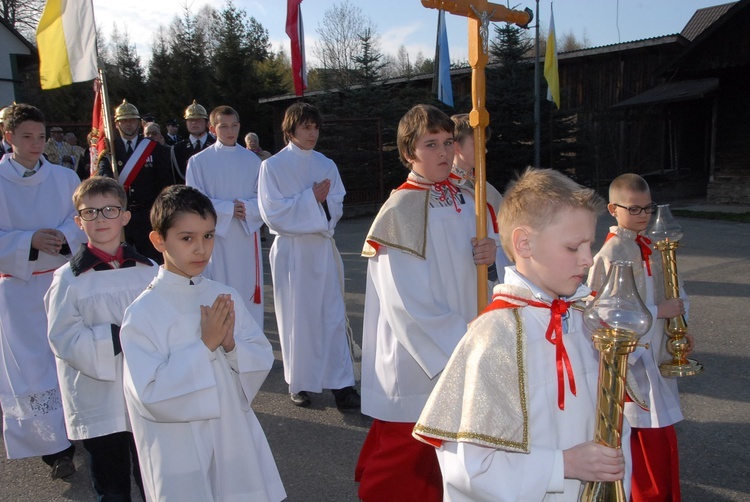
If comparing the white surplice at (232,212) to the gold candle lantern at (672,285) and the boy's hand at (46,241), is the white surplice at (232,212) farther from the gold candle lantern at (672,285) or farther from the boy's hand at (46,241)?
the gold candle lantern at (672,285)

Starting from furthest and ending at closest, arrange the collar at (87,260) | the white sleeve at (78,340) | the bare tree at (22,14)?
1. the bare tree at (22,14)
2. the collar at (87,260)
3. the white sleeve at (78,340)

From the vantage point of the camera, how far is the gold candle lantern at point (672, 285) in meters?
3.29

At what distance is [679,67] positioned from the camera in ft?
52.5

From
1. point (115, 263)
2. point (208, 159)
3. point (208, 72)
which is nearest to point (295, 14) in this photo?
point (208, 159)

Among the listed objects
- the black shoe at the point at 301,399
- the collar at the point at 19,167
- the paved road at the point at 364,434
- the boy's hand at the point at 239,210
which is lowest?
the paved road at the point at 364,434

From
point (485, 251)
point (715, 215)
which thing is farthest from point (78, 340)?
point (715, 215)

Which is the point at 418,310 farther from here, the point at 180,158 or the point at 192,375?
the point at 180,158

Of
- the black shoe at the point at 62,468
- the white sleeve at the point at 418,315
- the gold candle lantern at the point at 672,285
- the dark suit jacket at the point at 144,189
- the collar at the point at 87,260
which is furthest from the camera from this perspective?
the dark suit jacket at the point at 144,189

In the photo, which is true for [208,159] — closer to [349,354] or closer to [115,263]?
[349,354]

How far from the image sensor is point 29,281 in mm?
4230

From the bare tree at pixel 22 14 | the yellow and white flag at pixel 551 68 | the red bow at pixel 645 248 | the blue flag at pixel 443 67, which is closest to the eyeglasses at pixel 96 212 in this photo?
the red bow at pixel 645 248

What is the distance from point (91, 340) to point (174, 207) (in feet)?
2.40

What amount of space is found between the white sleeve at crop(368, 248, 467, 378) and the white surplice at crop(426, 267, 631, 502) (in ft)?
3.93

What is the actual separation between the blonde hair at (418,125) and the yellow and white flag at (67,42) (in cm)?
244
